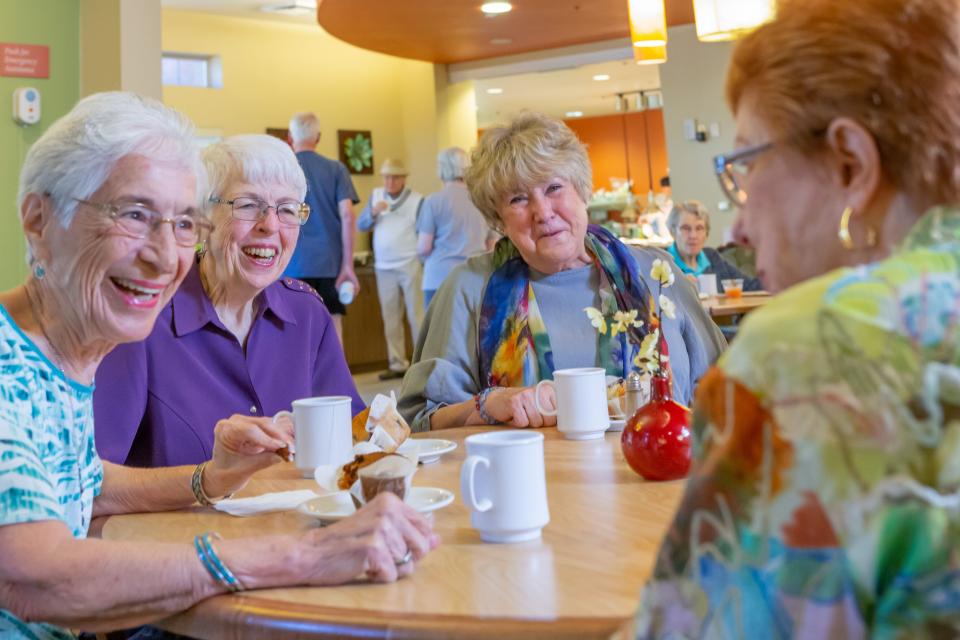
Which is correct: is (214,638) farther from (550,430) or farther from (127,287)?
(550,430)

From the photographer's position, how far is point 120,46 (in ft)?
15.8

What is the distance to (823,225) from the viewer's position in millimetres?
847

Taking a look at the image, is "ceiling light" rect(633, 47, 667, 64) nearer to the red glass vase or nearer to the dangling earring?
the red glass vase

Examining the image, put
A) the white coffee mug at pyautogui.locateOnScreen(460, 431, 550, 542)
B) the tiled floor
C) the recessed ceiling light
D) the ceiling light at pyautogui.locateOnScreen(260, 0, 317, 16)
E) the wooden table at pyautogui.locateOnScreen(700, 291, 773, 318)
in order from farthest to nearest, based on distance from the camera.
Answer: the ceiling light at pyautogui.locateOnScreen(260, 0, 317, 16), the recessed ceiling light, the tiled floor, the wooden table at pyautogui.locateOnScreen(700, 291, 773, 318), the white coffee mug at pyautogui.locateOnScreen(460, 431, 550, 542)

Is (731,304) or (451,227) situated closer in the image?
(731,304)

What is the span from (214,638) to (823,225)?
0.77m

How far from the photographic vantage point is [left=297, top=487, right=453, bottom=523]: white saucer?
1.32 meters

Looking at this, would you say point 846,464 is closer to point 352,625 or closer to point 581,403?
point 352,625

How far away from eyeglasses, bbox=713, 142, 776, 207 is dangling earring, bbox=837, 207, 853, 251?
8 centimetres

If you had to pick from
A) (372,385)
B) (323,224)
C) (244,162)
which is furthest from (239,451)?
(372,385)

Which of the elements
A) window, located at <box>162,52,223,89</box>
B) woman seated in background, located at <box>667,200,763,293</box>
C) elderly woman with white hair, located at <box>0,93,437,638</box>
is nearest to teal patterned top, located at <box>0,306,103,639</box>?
elderly woman with white hair, located at <box>0,93,437,638</box>

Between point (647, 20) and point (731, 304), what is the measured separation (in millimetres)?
1541

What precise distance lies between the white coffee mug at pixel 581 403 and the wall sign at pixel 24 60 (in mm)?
4047

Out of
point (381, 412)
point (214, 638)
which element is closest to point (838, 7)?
point (214, 638)
